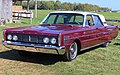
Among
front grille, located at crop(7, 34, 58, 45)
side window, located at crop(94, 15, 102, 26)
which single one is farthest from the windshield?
front grille, located at crop(7, 34, 58, 45)

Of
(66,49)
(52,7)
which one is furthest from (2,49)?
(52,7)

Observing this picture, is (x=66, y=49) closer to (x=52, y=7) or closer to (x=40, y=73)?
(x=40, y=73)

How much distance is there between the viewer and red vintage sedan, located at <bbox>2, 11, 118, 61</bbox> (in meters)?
6.98

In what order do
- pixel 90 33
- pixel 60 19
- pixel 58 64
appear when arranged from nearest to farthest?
pixel 58 64, pixel 90 33, pixel 60 19

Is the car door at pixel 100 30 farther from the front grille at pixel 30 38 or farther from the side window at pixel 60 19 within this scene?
the front grille at pixel 30 38

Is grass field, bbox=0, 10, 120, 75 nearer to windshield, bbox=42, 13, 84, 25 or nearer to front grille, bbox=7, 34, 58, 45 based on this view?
front grille, bbox=7, 34, 58, 45

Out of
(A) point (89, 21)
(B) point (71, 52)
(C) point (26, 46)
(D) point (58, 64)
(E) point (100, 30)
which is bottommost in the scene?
(D) point (58, 64)

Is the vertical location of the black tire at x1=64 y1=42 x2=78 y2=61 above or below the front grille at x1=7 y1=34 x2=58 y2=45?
below

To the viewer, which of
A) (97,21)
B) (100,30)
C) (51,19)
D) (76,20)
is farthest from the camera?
(97,21)

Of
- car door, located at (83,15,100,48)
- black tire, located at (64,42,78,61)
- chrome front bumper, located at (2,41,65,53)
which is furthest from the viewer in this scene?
car door, located at (83,15,100,48)

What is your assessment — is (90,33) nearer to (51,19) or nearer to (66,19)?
(66,19)

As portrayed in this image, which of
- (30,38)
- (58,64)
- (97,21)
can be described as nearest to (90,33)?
(97,21)

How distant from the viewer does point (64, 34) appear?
22.9 feet

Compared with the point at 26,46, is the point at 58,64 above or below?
below
